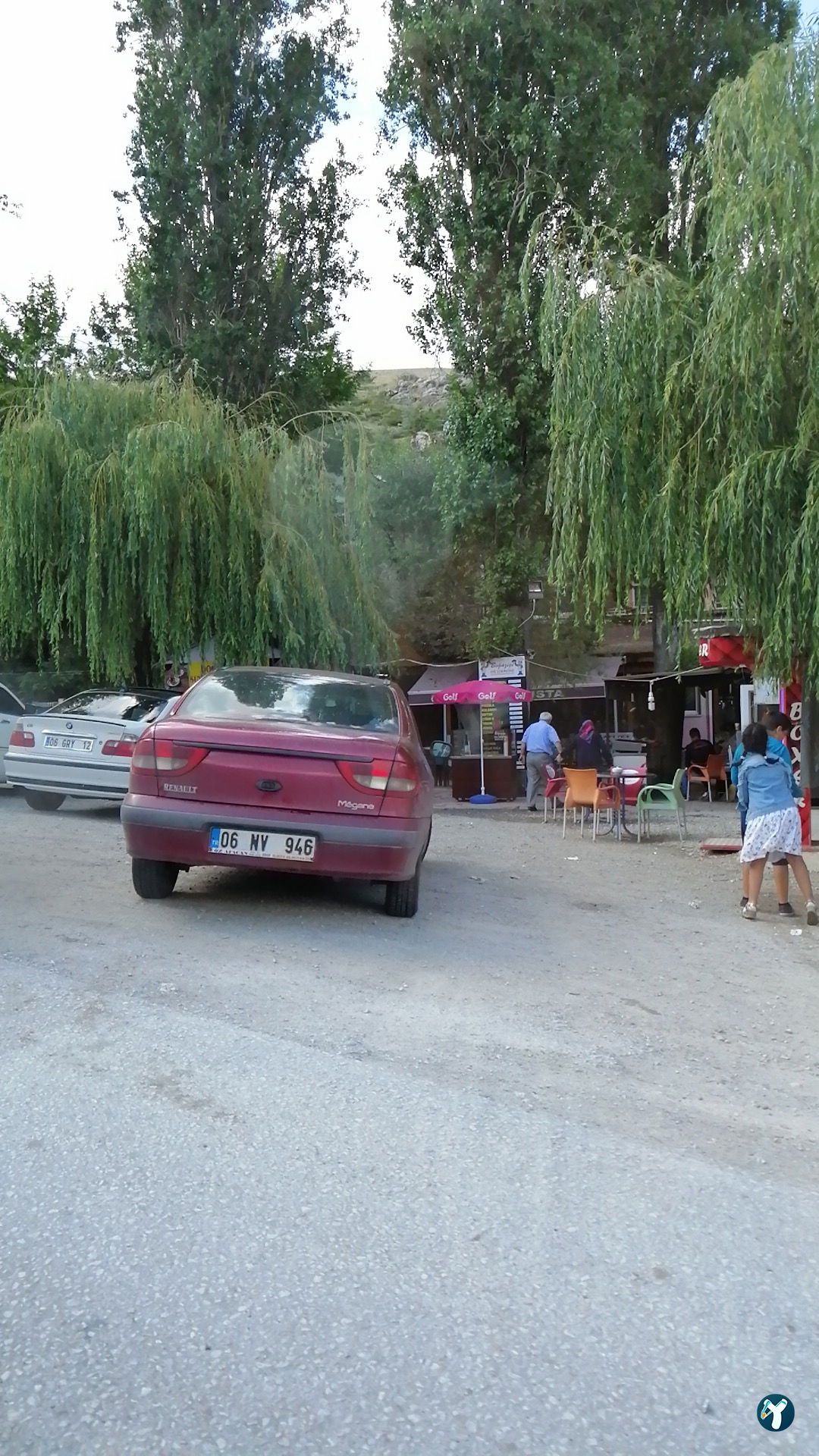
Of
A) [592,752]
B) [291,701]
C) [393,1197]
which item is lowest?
[393,1197]

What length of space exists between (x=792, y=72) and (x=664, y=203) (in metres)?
16.2

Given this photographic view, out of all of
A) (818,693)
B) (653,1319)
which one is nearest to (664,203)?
(818,693)

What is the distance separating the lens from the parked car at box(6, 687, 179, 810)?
13141mm

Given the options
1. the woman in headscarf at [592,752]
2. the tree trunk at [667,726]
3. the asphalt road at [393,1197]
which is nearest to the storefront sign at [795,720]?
the woman in headscarf at [592,752]

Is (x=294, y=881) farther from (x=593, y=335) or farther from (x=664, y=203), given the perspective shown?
(x=664, y=203)

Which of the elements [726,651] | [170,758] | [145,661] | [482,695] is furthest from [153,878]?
[482,695]

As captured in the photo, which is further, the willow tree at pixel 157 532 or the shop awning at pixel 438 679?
the shop awning at pixel 438 679

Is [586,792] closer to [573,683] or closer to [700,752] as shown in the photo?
[700,752]

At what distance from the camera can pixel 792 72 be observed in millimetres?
9953

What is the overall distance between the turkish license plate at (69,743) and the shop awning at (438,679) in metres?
17.1

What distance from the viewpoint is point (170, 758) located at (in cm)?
702

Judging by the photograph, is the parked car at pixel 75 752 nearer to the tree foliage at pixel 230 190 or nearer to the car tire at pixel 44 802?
the car tire at pixel 44 802

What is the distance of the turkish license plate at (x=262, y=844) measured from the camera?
6934mm

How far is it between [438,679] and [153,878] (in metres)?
22.9
